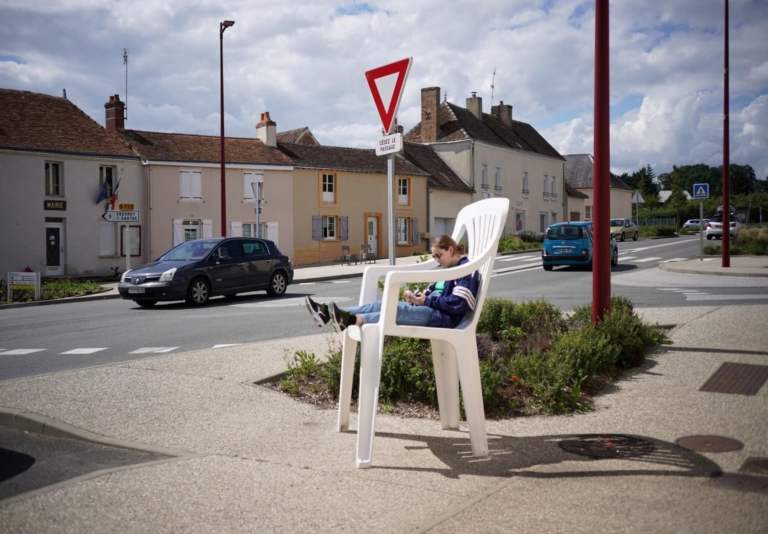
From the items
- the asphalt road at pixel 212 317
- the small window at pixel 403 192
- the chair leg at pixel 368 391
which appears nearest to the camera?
the chair leg at pixel 368 391

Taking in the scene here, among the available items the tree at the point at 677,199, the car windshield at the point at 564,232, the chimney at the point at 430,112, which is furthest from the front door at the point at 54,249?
the tree at the point at 677,199

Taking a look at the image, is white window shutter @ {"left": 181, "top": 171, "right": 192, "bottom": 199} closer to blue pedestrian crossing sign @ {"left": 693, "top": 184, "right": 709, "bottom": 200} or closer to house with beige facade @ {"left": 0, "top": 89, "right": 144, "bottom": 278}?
house with beige facade @ {"left": 0, "top": 89, "right": 144, "bottom": 278}

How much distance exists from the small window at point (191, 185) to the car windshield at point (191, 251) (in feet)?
60.5

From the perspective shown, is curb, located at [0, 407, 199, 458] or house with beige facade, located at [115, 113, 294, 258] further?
house with beige facade, located at [115, 113, 294, 258]

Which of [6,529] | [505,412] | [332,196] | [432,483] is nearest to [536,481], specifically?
[432,483]

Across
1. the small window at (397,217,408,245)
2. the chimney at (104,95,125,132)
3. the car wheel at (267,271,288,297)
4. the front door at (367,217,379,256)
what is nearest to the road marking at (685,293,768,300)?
the car wheel at (267,271,288,297)

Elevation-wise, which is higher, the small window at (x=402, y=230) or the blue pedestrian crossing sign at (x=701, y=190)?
the blue pedestrian crossing sign at (x=701, y=190)

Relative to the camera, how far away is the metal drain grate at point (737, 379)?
20.3 feet

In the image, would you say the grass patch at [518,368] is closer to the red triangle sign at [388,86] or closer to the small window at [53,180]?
the red triangle sign at [388,86]

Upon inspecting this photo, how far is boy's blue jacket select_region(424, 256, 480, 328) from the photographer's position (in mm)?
4832

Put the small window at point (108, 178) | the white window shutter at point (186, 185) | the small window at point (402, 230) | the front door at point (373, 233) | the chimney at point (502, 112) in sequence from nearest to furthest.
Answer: the small window at point (108, 178)
the white window shutter at point (186, 185)
the front door at point (373, 233)
the small window at point (402, 230)
the chimney at point (502, 112)

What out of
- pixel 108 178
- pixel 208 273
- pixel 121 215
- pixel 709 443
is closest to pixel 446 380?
pixel 709 443

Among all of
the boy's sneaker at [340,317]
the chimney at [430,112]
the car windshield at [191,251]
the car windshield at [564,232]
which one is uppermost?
the chimney at [430,112]

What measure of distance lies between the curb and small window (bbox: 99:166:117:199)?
30534 mm
